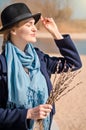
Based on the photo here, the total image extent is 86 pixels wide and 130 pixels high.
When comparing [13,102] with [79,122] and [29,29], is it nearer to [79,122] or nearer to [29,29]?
[29,29]

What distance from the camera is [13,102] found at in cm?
184

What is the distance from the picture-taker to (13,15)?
2.00 metres

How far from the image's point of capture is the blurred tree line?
7.74m

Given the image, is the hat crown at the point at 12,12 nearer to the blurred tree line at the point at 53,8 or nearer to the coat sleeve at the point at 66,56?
the coat sleeve at the point at 66,56

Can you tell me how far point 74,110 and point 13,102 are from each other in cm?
350

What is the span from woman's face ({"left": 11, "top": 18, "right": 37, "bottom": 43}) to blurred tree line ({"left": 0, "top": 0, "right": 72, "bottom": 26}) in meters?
5.64

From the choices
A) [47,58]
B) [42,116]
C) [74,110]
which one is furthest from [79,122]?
[42,116]

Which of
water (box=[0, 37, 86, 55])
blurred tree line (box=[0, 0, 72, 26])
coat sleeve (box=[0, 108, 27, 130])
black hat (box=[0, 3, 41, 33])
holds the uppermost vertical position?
black hat (box=[0, 3, 41, 33])

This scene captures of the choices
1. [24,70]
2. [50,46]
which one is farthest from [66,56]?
[50,46]

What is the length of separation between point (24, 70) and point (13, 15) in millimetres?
260

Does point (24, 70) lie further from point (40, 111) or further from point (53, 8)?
point (53, 8)

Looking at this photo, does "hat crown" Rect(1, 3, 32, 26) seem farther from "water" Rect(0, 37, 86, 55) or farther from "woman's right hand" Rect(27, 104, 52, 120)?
"water" Rect(0, 37, 86, 55)

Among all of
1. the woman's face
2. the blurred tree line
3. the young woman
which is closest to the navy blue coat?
the young woman

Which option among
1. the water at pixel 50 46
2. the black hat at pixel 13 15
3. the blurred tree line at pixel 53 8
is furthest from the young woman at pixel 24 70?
the blurred tree line at pixel 53 8
